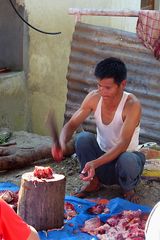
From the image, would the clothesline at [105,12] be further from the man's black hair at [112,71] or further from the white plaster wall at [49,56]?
the man's black hair at [112,71]

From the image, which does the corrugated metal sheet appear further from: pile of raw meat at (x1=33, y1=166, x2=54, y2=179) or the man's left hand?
pile of raw meat at (x1=33, y1=166, x2=54, y2=179)

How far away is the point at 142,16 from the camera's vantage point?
6.91m

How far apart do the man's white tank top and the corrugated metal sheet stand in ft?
4.99

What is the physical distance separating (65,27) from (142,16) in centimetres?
193

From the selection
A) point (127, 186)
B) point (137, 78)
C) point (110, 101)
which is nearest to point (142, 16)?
point (137, 78)

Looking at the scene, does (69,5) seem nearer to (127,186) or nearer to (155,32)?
(155,32)

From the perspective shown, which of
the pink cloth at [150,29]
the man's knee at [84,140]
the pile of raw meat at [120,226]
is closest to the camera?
the pile of raw meat at [120,226]

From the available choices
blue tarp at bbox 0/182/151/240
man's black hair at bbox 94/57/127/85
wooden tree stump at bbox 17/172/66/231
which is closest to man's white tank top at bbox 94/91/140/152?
man's black hair at bbox 94/57/127/85

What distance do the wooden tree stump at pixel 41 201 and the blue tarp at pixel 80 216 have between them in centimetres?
11

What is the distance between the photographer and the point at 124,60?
733cm

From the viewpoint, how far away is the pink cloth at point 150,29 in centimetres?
680

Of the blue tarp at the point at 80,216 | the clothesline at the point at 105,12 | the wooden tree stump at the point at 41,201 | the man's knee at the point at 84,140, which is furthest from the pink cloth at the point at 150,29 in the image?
the wooden tree stump at the point at 41,201

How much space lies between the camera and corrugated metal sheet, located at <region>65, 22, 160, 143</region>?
7.12 m

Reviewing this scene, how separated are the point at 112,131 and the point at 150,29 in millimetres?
1910
